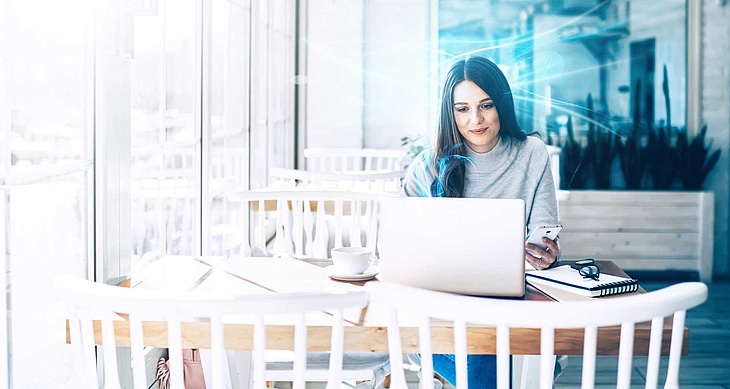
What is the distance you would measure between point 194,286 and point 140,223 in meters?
0.48

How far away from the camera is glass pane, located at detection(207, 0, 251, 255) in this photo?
2.90m

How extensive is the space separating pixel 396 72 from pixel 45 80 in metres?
3.71

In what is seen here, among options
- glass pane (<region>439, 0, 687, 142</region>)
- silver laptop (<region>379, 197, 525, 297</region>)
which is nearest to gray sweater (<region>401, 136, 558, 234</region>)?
silver laptop (<region>379, 197, 525, 297</region>)

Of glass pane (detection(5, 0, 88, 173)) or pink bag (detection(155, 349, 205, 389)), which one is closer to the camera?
glass pane (detection(5, 0, 88, 173))

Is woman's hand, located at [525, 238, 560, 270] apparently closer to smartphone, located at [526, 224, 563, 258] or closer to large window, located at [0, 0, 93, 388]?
smartphone, located at [526, 224, 563, 258]

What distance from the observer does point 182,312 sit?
1022 millimetres

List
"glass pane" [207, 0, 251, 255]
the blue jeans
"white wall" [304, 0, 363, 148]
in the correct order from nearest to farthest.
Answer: the blue jeans, "glass pane" [207, 0, 251, 255], "white wall" [304, 0, 363, 148]

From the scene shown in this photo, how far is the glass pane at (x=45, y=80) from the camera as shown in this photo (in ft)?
4.25

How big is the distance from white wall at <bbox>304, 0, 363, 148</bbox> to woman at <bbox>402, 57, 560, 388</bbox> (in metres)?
3.11

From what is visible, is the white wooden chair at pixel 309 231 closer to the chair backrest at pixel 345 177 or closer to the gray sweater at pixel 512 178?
the chair backrest at pixel 345 177

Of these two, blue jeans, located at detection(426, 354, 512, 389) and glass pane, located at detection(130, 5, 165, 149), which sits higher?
glass pane, located at detection(130, 5, 165, 149)

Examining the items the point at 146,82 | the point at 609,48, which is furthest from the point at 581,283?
the point at 609,48

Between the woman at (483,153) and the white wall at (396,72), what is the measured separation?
2.39 m

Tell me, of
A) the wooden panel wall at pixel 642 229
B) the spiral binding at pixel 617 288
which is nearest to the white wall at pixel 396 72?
the wooden panel wall at pixel 642 229
